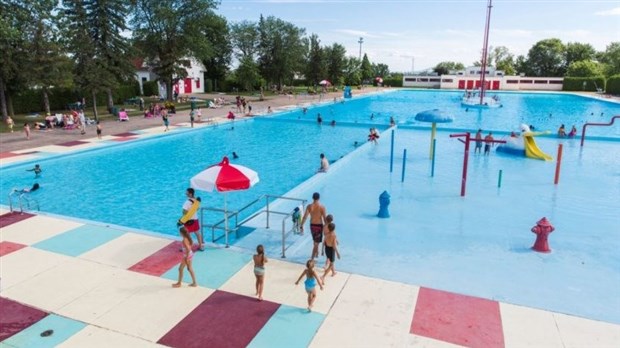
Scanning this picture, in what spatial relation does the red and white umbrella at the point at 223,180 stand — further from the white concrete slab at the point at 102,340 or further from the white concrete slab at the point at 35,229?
the white concrete slab at the point at 35,229

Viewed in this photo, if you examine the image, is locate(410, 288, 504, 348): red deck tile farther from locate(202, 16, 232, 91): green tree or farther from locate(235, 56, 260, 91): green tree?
locate(202, 16, 232, 91): green tree

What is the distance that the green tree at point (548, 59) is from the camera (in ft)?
349

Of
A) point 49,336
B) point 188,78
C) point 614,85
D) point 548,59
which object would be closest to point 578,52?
point 548,59

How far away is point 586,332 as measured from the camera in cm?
695

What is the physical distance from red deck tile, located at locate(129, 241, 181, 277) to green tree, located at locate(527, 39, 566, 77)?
119 metres

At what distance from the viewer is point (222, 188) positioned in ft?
30.7

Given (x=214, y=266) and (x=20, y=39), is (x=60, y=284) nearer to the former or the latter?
(x=214, y=266)

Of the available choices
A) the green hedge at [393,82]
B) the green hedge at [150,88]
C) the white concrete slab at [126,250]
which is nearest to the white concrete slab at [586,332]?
the white concrete slab at [126,250]

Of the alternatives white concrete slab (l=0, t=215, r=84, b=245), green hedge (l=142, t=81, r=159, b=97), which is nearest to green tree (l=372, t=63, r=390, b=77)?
green hedge (l=142, t=81, r=159, b=97)

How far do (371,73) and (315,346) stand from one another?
102m

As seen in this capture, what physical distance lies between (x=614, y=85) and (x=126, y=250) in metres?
83.6

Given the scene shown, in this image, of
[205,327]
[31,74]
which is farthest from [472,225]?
[31,74]

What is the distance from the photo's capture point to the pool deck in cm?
674

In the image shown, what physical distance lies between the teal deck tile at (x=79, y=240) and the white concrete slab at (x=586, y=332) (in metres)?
9.88
